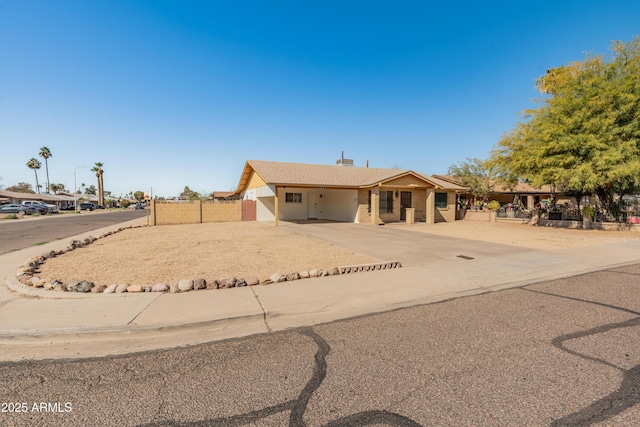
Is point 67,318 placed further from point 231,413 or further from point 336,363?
point 336,363

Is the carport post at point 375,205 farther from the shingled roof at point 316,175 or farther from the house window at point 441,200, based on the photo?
the house window at point 441,200

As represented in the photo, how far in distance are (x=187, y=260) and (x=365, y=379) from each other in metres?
7.23

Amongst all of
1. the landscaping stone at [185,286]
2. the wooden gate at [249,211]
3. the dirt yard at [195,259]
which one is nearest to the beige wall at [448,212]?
the dirt yard at [195,259]

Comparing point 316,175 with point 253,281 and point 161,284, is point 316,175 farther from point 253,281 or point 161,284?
point 161,284

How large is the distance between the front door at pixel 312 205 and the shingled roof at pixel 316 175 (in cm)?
241

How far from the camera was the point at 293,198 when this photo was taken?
2577cm

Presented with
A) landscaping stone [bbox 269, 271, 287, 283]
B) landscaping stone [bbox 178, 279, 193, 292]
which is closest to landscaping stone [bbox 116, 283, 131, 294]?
landscaping stone [bbox 178, 279, 193, 292]

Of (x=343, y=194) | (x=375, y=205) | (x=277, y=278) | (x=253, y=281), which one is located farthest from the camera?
(x=343, y=194)

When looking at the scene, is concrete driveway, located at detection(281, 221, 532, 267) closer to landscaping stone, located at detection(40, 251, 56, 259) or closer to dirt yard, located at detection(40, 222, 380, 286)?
dirt yard, located at detection(40, 222, 380, 286)

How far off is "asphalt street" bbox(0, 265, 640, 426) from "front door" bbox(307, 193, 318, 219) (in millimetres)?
22113

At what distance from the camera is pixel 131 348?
3.88 metres

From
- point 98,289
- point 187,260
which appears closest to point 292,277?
point 98,289

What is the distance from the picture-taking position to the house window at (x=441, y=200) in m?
25.6

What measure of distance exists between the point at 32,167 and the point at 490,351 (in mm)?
123256
